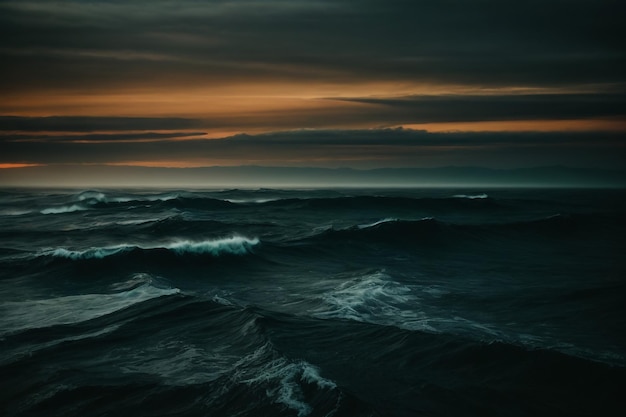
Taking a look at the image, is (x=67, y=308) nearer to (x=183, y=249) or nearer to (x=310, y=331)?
(x=310, y=331)

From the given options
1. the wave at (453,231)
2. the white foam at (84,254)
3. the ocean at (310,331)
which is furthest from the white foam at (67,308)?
the wave at (453,231)

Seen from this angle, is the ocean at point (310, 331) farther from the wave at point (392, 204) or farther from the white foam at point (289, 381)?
the wave at point (392, 204)

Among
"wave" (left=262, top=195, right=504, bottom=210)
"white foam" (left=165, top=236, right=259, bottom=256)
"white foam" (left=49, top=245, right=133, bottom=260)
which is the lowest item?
"wave" (left=262, top=195, right=504, bottom=210)

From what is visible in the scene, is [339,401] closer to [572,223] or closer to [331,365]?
[331,365]

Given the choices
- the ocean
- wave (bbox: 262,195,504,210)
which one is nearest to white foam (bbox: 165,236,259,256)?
the ocean

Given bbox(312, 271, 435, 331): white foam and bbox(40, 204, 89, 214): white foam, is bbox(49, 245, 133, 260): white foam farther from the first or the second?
bbox(40, 204, 89, 214): white foam

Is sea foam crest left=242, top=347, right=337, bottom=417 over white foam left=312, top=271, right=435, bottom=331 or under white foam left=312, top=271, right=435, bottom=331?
over
